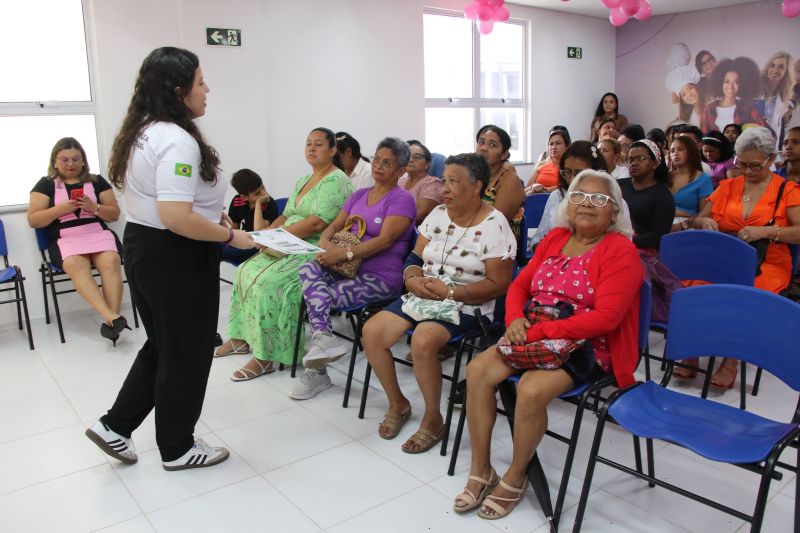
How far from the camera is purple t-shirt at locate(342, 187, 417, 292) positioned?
10.7 ft

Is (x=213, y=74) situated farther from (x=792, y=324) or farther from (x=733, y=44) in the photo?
(x=733, y=44)

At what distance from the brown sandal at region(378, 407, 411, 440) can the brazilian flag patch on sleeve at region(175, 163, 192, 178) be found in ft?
4.56

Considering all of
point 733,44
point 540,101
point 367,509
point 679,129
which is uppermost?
point 733,44

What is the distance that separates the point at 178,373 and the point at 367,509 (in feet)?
2.83

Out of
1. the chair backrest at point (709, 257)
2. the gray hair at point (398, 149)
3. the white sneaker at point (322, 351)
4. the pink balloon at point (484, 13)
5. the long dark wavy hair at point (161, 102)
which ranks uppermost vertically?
the pink balloon at point (484, 13)

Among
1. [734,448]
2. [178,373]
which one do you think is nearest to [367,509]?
[178,373]

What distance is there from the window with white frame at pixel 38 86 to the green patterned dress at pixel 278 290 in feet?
7.45

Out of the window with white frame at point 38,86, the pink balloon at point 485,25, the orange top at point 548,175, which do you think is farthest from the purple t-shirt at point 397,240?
the pink balloon at point 485,25

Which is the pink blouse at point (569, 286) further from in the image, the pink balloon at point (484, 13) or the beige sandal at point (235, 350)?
the pink balloon at point (484, 13)

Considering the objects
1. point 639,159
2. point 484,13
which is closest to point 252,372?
point 639,159

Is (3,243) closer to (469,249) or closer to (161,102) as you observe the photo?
(161,102)

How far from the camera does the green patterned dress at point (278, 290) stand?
3.49 m

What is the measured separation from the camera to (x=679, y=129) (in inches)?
203

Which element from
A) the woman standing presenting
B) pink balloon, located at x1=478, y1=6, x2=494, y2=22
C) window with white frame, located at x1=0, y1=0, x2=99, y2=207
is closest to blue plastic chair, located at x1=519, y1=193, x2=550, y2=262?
the woman standing presenting
